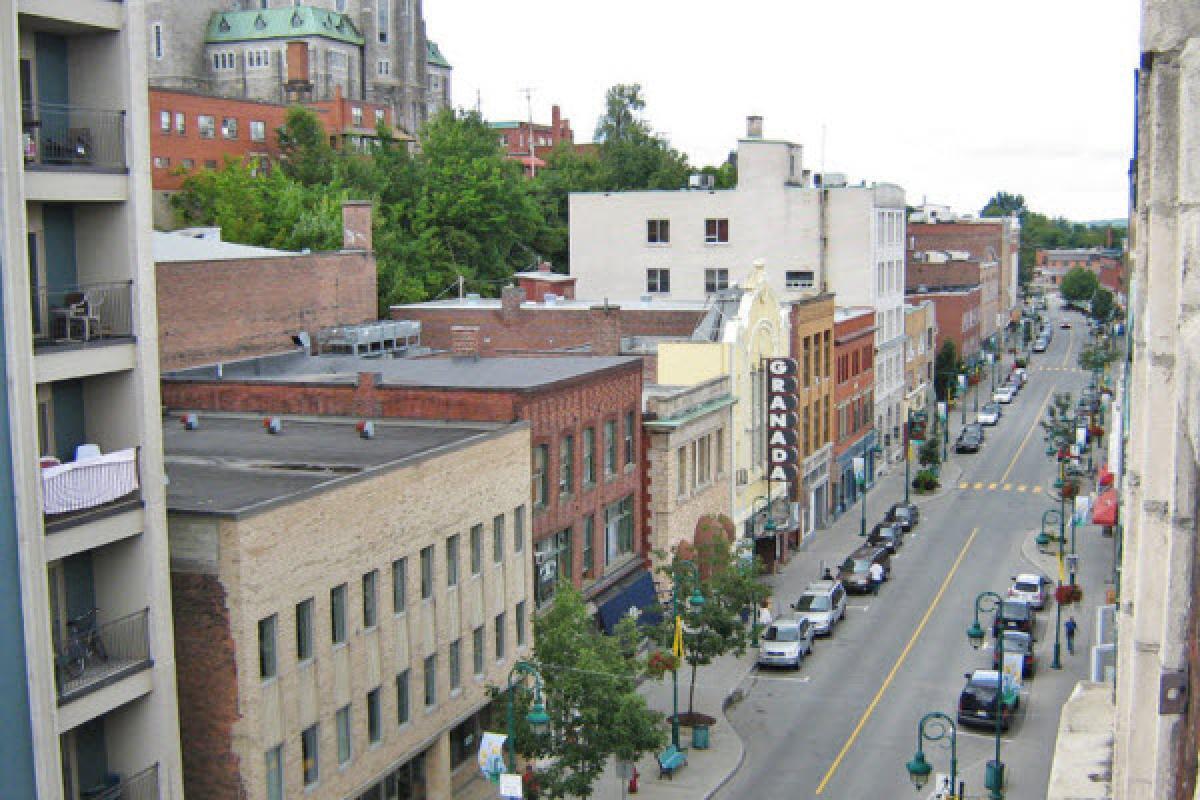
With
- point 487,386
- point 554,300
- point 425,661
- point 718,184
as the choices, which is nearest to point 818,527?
point 554,300

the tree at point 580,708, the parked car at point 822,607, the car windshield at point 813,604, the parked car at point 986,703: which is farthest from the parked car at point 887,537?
the tree at point 580,708

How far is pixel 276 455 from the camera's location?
3406 cm

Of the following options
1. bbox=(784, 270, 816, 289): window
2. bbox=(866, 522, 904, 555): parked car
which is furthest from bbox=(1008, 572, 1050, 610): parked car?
bbox=(784, 270, 816, 289): window

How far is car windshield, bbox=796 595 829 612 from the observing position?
52375 mm

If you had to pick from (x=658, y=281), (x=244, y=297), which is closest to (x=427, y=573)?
(x=244, y=297)

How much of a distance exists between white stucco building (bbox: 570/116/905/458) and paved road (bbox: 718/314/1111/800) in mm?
13414

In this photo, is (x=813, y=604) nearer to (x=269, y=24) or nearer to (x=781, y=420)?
(x=781, y=420)

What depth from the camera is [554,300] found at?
65.5 meters

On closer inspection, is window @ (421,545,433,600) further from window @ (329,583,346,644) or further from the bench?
the bench

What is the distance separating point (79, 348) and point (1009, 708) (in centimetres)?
2910

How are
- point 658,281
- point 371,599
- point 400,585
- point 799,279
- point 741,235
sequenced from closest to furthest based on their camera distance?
point 371,599, point 400,585, point 741,235, point 799,279, point 658,281

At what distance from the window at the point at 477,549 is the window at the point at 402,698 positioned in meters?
3.75

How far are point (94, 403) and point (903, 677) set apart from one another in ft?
97.7

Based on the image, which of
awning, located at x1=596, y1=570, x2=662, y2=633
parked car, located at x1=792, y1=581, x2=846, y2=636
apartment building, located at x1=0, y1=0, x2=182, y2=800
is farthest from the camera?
parked car, located at x1=792, y1=581, x2=846, y2=636
